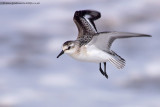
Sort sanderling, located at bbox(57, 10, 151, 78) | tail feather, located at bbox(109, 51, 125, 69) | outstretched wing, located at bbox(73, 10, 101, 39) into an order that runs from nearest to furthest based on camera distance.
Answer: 1. sanderling, located at bbox(57, 10, 151, 78)
2. tail feather, located at bbox(109, 51, 125, 69)
3. outstretched wing, located at bbox(73, 10, 101, 39)

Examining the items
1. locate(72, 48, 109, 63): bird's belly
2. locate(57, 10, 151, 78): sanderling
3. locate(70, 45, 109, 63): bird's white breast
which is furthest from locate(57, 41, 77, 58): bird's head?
locate(72, 48, 109, 63): bird's belly

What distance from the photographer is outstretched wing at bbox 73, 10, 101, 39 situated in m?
18.7

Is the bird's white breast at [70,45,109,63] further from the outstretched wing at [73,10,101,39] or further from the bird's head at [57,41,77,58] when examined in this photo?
the outstretched wing at [73,10,101,39]

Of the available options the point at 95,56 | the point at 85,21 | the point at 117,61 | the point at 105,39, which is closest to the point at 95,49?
the point at 95,56

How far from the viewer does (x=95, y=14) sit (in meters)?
21.1

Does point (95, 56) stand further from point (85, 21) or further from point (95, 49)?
point (85, 21)

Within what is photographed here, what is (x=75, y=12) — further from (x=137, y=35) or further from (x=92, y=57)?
(x=137, y=35)

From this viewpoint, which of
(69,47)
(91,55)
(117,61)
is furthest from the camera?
(69,47)

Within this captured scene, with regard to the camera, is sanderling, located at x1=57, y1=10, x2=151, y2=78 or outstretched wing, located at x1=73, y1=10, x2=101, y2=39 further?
outstretched wing, located at x1=73, y1=10, x2=101, y2=39

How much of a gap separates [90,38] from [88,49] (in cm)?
60

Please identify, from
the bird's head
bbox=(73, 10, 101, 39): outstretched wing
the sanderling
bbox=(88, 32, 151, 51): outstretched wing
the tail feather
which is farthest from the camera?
bbox=(73, 10, 101, 39): outstretched wing

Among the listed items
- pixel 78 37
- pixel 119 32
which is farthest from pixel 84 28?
pixel 119 32

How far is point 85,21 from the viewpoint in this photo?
1991 centimetres

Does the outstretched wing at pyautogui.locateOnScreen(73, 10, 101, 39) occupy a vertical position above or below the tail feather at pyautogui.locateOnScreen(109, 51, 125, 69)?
above
